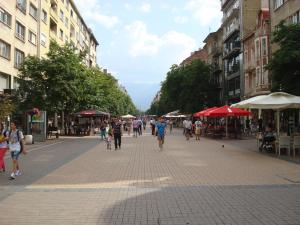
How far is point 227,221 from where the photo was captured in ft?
24.0

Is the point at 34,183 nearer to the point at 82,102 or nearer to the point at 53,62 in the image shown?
the point at 53,62

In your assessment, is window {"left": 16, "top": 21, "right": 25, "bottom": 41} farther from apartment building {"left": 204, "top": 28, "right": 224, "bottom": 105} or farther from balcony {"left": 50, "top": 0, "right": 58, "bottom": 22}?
apartment building {"left": 204, "top": 28, "right": 224, "bottom": 105}

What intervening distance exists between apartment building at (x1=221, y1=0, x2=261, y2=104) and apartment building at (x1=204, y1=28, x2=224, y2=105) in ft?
8.67

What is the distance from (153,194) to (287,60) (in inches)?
539

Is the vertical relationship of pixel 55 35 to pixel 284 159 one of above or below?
above

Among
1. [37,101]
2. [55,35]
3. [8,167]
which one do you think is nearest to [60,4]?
[55,35]

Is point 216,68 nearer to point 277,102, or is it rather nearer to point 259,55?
point 259,55

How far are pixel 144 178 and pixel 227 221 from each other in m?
5.34

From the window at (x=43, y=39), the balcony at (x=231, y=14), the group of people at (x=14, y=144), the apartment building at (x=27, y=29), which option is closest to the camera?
the group of people at (x=14, y=144)

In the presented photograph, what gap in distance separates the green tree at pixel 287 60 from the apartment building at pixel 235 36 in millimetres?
32326

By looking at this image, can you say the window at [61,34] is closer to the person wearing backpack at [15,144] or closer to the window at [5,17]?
the window at [5,17]

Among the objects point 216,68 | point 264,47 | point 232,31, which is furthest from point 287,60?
point 216,68

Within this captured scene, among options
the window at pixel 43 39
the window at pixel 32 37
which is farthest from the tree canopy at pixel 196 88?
the window at pixel 32 37

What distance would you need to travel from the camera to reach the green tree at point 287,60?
2144 cm
